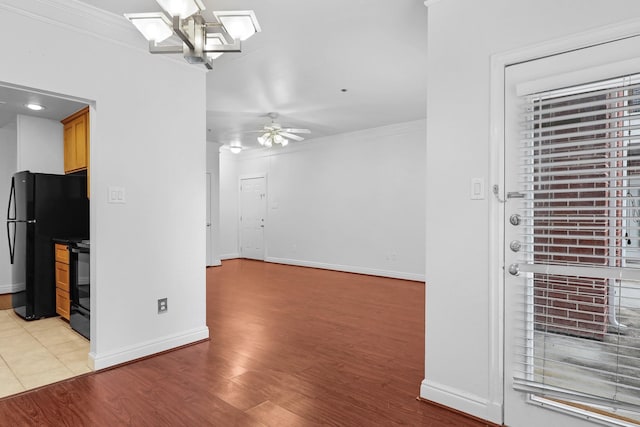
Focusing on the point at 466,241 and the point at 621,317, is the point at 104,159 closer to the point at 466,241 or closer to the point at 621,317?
the point at 466,241

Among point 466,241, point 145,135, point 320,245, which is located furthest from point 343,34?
point 320,245

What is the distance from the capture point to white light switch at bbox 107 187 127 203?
109 inches

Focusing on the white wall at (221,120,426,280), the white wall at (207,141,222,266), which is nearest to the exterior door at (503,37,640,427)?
the white wall at (221,120,426,280)

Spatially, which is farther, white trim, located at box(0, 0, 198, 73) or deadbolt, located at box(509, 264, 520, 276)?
white trim, located at box(0, 0, 198, 73)

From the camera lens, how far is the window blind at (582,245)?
5.51 ft

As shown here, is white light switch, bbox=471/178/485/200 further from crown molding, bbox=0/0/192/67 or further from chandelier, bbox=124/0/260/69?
crown molding, bbox=0/0/192/67

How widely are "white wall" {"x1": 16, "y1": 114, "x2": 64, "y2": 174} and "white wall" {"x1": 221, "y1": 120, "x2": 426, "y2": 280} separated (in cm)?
438

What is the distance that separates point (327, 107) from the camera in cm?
536

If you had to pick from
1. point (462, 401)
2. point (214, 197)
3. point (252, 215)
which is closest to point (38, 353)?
point (462, 401)

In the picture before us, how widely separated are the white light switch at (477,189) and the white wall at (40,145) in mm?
5030

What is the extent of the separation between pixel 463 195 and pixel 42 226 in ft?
14.4

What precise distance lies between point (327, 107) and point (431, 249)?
11.8 ft

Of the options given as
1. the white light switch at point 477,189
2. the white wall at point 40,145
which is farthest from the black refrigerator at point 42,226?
the white light switch at point 477,189

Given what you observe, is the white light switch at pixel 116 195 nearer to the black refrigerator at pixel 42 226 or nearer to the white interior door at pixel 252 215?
the black refrigerator at pixel 42 226
